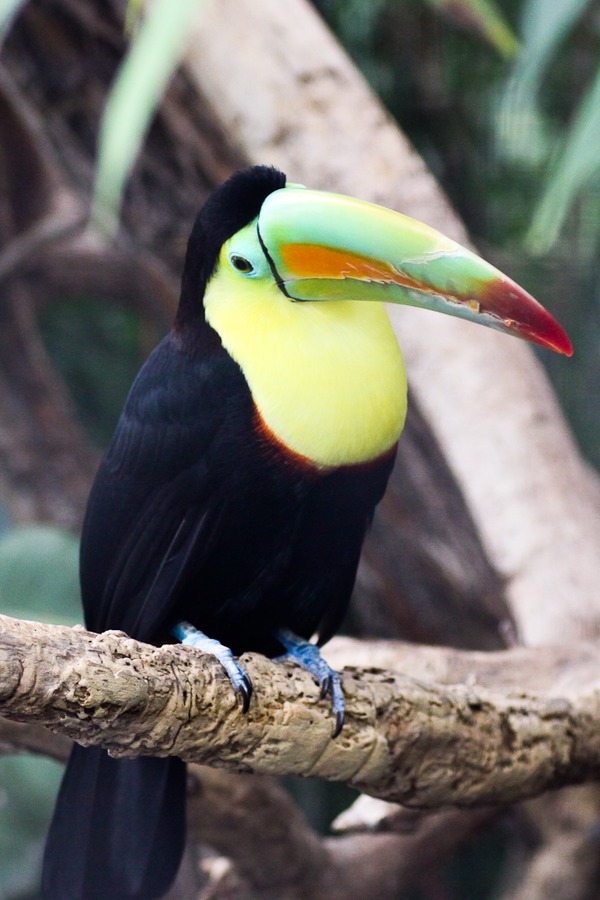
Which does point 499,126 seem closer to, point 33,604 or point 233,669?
point 33,604

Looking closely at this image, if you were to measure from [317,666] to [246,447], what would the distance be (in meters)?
0.30

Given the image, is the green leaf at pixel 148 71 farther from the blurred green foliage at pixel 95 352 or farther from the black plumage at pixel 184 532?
the blurred green foliage at pixel 95 352

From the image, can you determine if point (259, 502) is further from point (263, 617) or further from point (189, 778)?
point (189, 778)

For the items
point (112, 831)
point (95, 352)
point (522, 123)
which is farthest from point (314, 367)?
point (95, 352)

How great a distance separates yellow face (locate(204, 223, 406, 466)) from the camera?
127cm

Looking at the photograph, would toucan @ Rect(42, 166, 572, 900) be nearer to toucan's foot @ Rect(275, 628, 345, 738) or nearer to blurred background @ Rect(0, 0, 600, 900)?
toucan's foot @ Rect(275, 628, 345, 738)

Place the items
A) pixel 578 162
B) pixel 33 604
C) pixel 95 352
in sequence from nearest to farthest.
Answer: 1. pixel 578 162
2. pixel 33 604
3. pixel 95 352

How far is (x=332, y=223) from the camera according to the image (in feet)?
4.16

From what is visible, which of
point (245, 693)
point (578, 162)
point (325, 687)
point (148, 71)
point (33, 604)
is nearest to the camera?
point (148, 71)

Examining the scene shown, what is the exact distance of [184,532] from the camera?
137 cm

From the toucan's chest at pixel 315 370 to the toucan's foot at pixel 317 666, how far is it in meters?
0.26

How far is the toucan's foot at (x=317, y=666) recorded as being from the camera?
1.25 metres

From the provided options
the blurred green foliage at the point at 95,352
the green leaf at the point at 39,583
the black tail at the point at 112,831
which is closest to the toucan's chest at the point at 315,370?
the black tail at the point at 112,831

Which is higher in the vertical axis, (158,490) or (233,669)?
(158,490)
